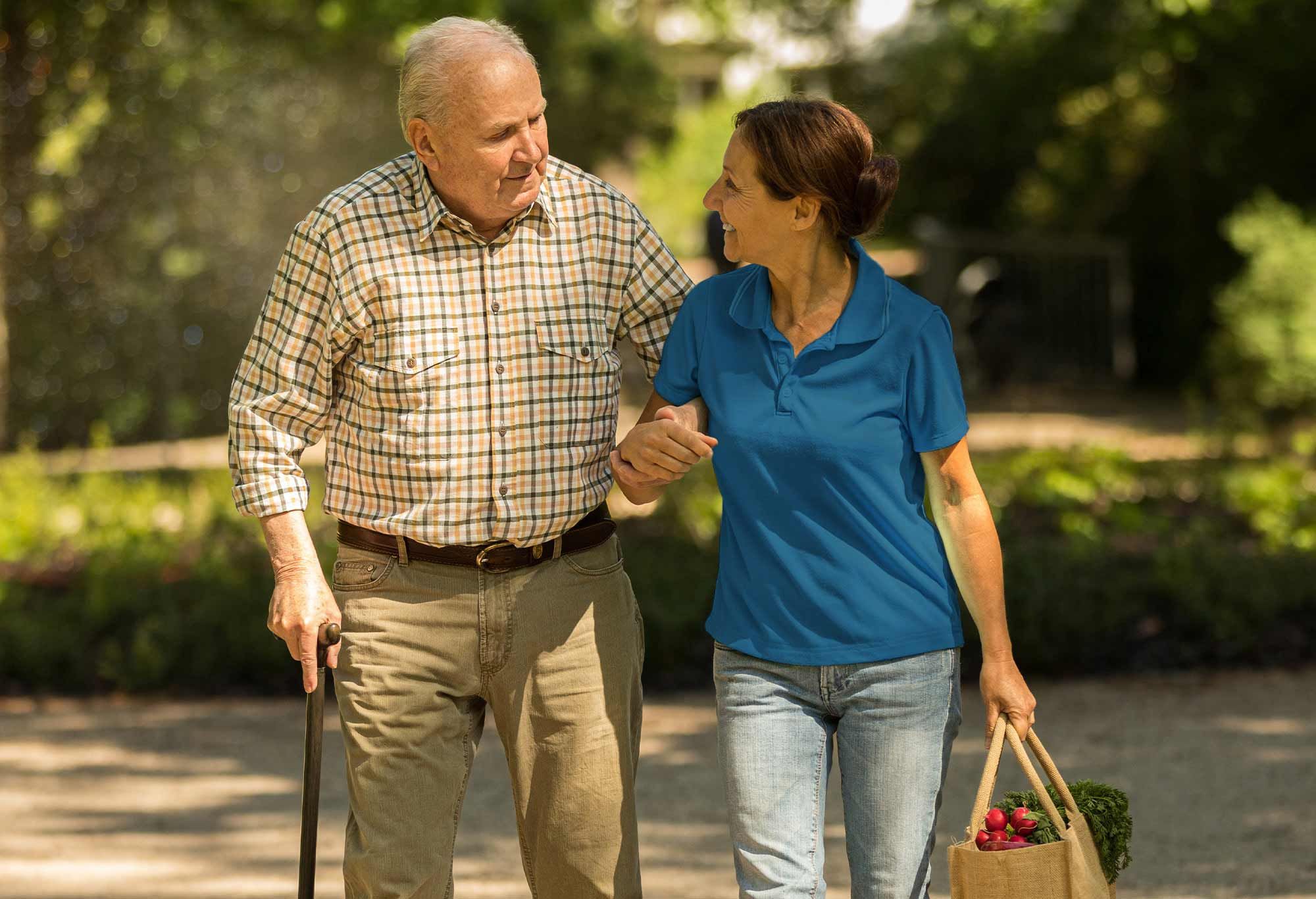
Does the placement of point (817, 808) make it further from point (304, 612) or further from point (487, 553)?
point (304, 612)

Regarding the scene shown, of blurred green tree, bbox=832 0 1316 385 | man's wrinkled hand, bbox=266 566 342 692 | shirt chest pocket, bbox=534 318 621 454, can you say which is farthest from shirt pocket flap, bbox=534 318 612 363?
blurred green tree, bbox=832 0 1316 385

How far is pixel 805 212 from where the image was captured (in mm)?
2662

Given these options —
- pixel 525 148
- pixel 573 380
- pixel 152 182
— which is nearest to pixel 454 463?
pixel 573 380

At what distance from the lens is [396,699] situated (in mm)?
2854

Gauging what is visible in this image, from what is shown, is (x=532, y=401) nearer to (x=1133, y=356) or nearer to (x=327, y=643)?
(x=327, y=643)

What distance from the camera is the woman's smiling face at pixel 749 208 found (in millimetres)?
2658

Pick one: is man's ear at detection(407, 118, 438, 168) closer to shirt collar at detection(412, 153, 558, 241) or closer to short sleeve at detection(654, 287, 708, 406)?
shirt collar at detection(412, 153, 558, 241)

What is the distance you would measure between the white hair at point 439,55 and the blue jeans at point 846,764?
3.54 ft

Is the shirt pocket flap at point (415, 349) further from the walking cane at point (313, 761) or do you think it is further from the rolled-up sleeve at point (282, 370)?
the walking cane at point (313, 761)

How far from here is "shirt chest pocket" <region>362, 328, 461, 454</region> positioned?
2814 mm

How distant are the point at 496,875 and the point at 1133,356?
47.3ft

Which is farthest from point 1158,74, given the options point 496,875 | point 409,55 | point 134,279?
point 409,55

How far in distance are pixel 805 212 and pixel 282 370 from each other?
93cm

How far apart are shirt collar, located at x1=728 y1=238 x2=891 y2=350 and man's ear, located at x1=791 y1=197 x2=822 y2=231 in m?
0.12
